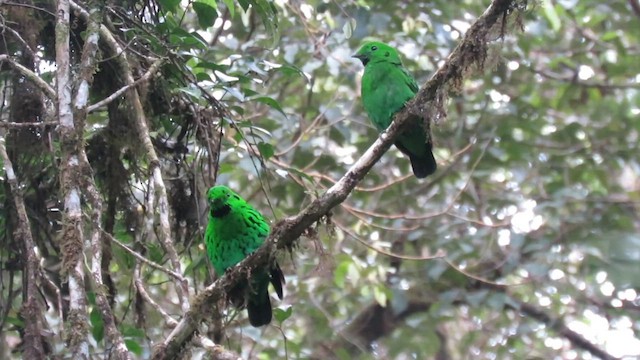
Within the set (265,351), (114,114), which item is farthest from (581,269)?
(114,114)

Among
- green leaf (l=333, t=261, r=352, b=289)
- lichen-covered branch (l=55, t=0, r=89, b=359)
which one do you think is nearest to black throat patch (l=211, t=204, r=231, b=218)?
lichen-covered branch (l=55, t=0, r=89, b=359)

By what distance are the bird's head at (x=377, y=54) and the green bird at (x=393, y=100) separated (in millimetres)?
24

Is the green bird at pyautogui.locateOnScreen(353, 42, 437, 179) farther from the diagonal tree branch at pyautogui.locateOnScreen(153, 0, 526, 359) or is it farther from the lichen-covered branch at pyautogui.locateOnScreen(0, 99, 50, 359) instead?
the lichen-covered branch at pyautogui.locateOnScreen(0, 99, 50, 359)

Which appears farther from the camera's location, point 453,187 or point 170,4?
point 453,187

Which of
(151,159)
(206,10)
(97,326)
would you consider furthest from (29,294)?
(206,10)

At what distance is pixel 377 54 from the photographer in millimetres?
5645

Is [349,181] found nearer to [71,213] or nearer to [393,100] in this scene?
[71,213]

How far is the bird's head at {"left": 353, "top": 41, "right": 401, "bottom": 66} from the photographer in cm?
556

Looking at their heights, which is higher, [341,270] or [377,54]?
[377,54]

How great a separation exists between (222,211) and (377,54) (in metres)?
1.61

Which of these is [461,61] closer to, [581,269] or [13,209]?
[13,209]

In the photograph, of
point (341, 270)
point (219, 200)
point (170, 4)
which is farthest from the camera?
point (341, 270)

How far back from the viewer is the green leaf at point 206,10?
4309 mm

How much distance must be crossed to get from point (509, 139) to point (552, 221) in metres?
0.89
